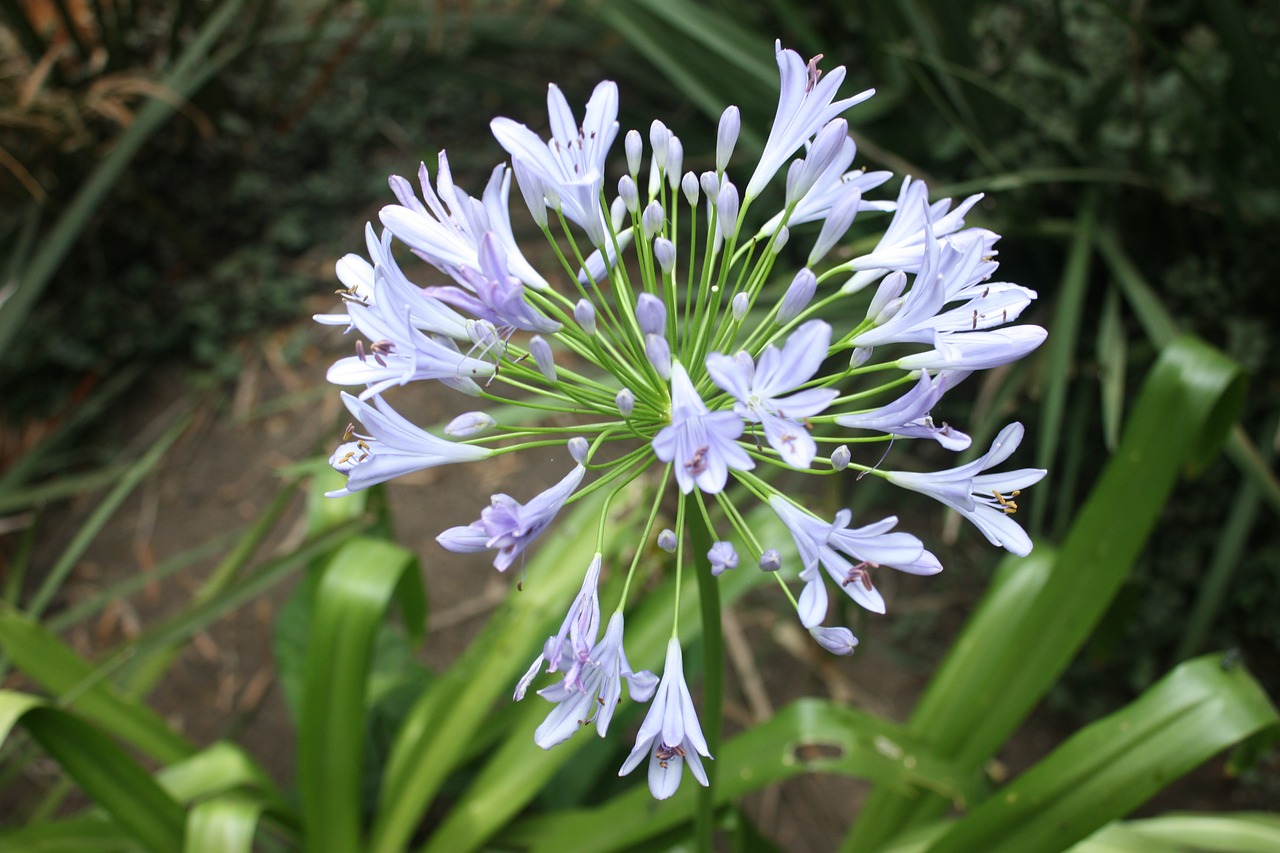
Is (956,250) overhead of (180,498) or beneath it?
overhead

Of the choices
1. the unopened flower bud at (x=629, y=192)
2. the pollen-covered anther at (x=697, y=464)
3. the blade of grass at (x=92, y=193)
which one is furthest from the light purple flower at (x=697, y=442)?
the blade of grass at (x=92, y=193)

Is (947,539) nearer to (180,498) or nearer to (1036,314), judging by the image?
(1036,314)

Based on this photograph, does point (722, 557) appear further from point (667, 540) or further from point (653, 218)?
point (653, 218)

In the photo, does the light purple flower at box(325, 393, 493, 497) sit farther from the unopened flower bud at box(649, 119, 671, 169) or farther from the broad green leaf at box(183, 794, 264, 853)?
the broad green leaf at box(183, 794, 264, 853)

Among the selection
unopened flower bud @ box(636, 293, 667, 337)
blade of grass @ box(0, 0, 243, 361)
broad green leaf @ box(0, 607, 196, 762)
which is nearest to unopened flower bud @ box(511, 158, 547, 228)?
unopened flower bud @ box(636, 293, 667, 337)

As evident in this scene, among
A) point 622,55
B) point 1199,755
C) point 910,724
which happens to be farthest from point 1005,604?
point 622,55

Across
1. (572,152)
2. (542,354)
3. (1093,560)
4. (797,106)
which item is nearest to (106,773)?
(542,354)

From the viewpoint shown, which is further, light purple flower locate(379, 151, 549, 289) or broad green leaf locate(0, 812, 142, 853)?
broad green leaf locate(0, 812, 142, 853)
